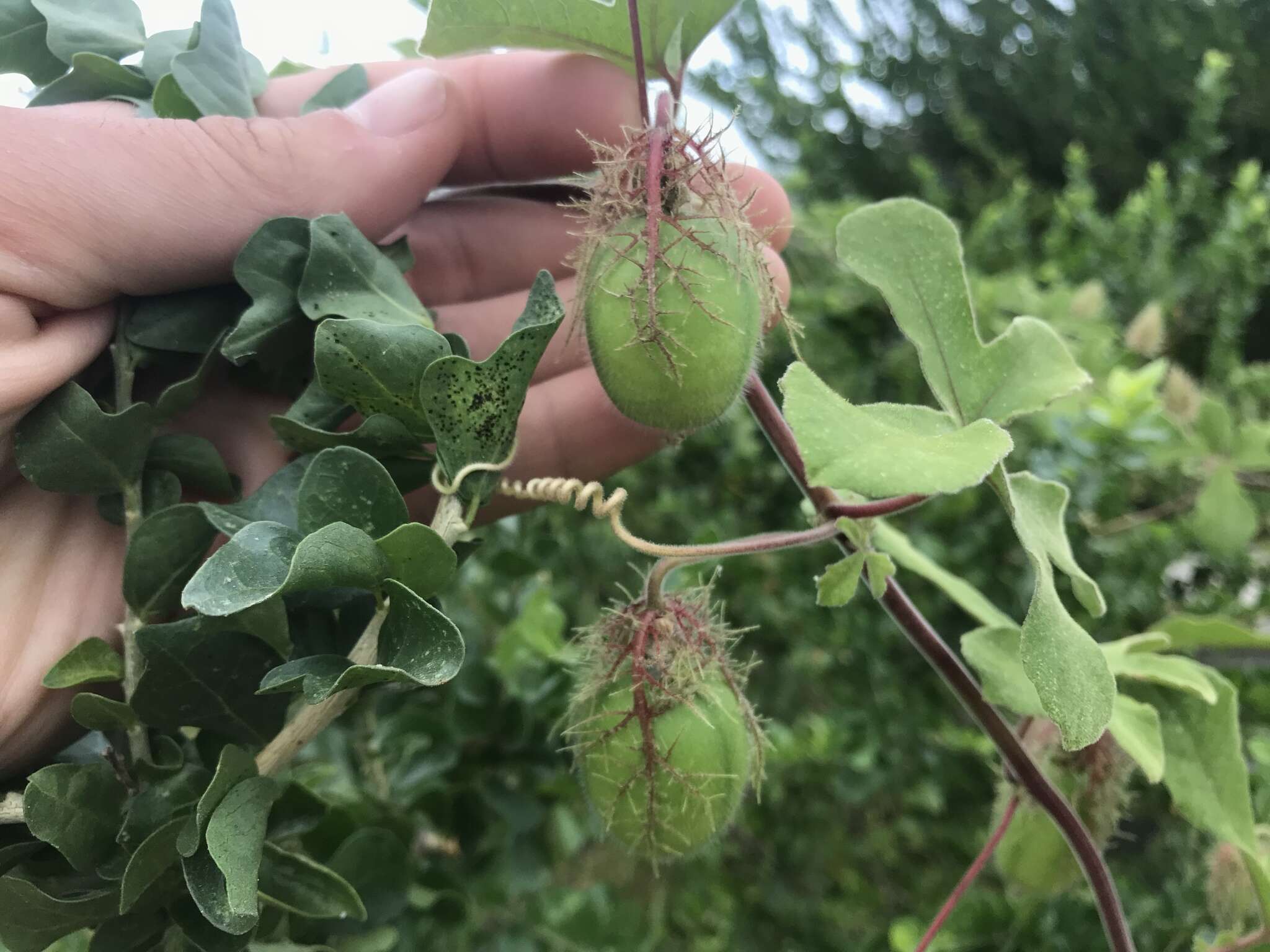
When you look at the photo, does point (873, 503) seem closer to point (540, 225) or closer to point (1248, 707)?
point (540, 225)

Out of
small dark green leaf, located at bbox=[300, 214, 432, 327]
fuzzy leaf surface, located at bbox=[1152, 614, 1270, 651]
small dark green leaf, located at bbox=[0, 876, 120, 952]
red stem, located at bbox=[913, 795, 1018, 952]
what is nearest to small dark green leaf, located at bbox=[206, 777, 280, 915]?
Answer: small dark green leaf, located at bbox=[0, 876, 120, 952]

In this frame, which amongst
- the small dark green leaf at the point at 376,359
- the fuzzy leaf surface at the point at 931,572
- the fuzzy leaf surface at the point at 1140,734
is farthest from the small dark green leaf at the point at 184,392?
the fuzzy leaf surface at the point at 1140,734

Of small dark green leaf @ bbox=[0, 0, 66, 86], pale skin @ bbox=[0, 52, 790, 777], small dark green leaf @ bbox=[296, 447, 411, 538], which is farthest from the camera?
small dark green leaf @ bbox=[0, 0, 66, 86]

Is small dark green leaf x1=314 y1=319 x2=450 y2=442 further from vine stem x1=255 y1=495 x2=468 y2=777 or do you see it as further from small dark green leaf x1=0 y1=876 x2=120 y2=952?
small dark green leaf x1=0 y1=876 x2=120 y2=952

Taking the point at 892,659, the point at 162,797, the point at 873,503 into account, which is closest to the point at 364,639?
the point at 162,797

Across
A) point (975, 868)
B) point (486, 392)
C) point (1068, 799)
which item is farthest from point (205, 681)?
point (1068, 799)

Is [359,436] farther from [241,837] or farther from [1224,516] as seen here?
[1224,516]

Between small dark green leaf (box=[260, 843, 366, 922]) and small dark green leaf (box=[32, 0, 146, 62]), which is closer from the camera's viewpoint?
small dark green leaf (box=[260, 843, 366, 922])
